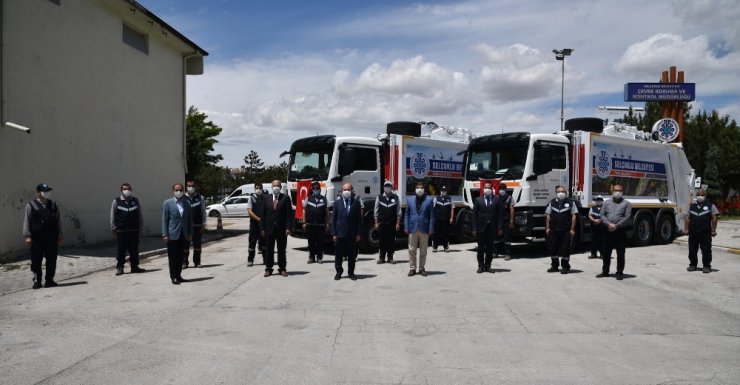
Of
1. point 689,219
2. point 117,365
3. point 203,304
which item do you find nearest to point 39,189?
point 203,304

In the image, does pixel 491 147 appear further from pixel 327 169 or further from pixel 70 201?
pixel 70 201

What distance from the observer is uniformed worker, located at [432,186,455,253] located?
1530 centimetres

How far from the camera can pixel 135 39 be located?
18422 mm

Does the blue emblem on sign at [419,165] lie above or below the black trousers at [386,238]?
above

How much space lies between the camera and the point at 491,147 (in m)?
14.5

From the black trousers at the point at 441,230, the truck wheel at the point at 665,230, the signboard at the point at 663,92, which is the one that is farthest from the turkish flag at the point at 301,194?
the signboard at the point at 663,92

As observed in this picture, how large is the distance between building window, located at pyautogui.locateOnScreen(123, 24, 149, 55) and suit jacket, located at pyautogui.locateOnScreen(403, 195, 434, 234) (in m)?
11.8

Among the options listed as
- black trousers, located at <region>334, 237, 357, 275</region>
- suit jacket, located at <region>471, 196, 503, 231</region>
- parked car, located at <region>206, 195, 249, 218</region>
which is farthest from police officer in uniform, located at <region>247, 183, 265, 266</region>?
parked car, located at <region>206, 195, 249, 218</region>

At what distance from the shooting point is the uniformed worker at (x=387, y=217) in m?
12.3

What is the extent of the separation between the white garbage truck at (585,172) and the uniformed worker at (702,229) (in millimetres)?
2362

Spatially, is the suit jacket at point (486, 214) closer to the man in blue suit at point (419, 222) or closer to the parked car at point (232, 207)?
the man in blue suit at point (419, 222)

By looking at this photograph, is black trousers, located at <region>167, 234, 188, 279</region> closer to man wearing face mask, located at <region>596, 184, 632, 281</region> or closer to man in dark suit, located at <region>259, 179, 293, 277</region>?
man in dark suit, located at <region>259, 179, 293, 277</region>

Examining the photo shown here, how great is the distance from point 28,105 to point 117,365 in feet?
33.6

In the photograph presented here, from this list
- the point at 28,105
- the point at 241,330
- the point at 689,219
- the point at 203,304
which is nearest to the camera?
the point at 241,330
